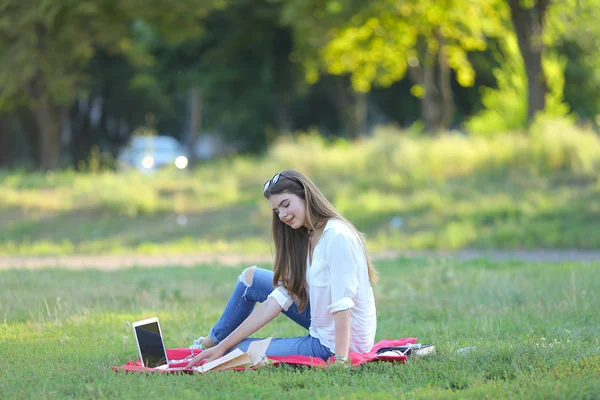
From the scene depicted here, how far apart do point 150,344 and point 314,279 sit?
1.16m

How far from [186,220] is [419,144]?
5413 mm

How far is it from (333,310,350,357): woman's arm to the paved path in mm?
7186

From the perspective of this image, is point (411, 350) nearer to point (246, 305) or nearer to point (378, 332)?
point (246, 305)

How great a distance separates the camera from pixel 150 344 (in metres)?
5.70

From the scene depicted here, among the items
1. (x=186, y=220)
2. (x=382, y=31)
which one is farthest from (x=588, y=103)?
(x=186, y=220)

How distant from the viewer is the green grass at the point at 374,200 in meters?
14.9

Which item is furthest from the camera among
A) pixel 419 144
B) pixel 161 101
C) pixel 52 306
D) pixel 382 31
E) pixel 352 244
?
pixel 161 101

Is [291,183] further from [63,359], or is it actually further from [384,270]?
[384,270]

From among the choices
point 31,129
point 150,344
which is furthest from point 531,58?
point 31,129

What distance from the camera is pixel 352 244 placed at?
17.4 ft

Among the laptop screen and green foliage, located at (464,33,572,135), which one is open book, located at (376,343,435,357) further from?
green foliage, located at (464,33,572,135)

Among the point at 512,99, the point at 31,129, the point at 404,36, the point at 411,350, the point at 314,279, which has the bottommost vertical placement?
the point at 411,350

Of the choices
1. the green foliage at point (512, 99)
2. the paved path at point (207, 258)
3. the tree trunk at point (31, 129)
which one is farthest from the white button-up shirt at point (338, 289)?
the tree trunk at point (31, 129)

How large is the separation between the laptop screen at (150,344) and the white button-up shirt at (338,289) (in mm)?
791
